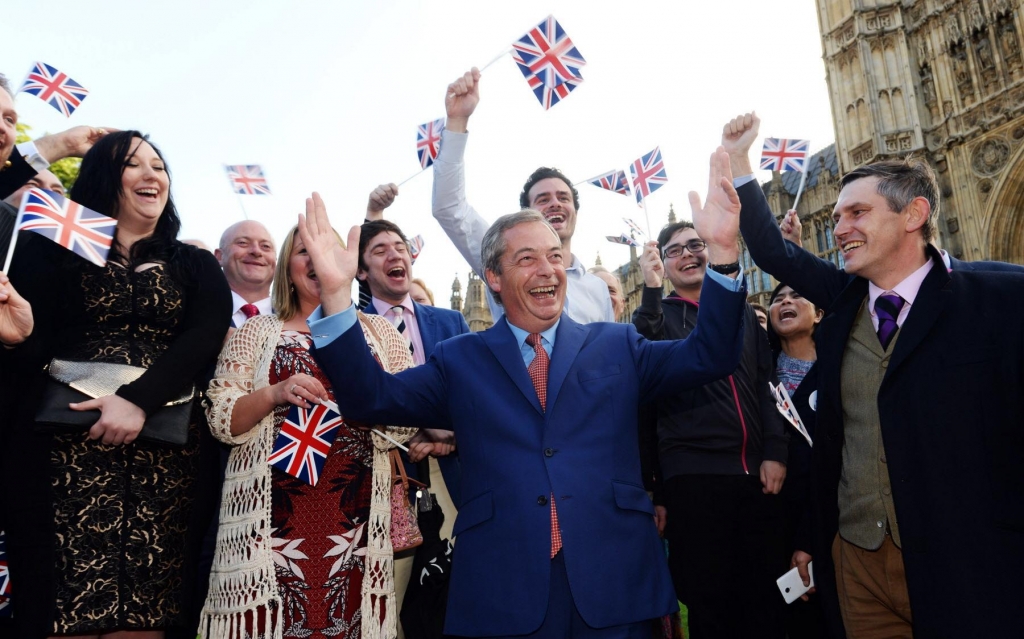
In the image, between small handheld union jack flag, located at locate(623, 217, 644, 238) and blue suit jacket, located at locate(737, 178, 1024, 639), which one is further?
small handheld union jack flag, located at locate(623, 217, 644, 238)

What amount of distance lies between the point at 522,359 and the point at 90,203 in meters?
1.99

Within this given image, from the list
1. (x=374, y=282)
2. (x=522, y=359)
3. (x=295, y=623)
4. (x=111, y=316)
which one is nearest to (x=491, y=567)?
(x=522, y=359)

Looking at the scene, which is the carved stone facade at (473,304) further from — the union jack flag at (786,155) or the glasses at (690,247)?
the glasses at (690,247)

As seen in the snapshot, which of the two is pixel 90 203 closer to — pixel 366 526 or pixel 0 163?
pixel 0 163

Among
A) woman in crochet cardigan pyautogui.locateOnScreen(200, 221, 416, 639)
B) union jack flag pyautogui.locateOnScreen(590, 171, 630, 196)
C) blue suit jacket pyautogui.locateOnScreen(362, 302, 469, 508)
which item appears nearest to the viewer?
woman in crochet cardigan pyautogui.locateOnScreen(200, 221, 416, 639)

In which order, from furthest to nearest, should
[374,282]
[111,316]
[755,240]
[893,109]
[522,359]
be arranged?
1. [893,109]
2. [374,282]
3. [755,240]
4. [111,316]
5. [522,359]

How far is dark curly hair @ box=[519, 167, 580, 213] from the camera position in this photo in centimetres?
456

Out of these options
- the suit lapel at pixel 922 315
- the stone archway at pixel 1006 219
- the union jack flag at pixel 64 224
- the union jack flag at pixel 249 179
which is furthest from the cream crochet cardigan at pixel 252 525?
the stone archway at pixel 1006 219

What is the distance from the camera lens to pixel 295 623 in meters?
2.64

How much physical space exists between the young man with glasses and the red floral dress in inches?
66.1

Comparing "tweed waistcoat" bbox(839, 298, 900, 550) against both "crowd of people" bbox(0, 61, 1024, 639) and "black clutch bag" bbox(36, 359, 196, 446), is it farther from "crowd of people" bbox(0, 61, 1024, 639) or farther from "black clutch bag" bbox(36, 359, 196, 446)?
"black clutch bag" bbox(36, 359, 196, 446)

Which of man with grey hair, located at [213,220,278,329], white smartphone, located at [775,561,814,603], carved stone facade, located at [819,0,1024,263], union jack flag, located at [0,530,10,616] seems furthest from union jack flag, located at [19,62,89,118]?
carved stone facade, located at [819,0,1024,263]

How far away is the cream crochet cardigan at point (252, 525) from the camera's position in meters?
2.59

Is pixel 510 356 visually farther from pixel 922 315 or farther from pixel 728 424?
pixel 728 424
